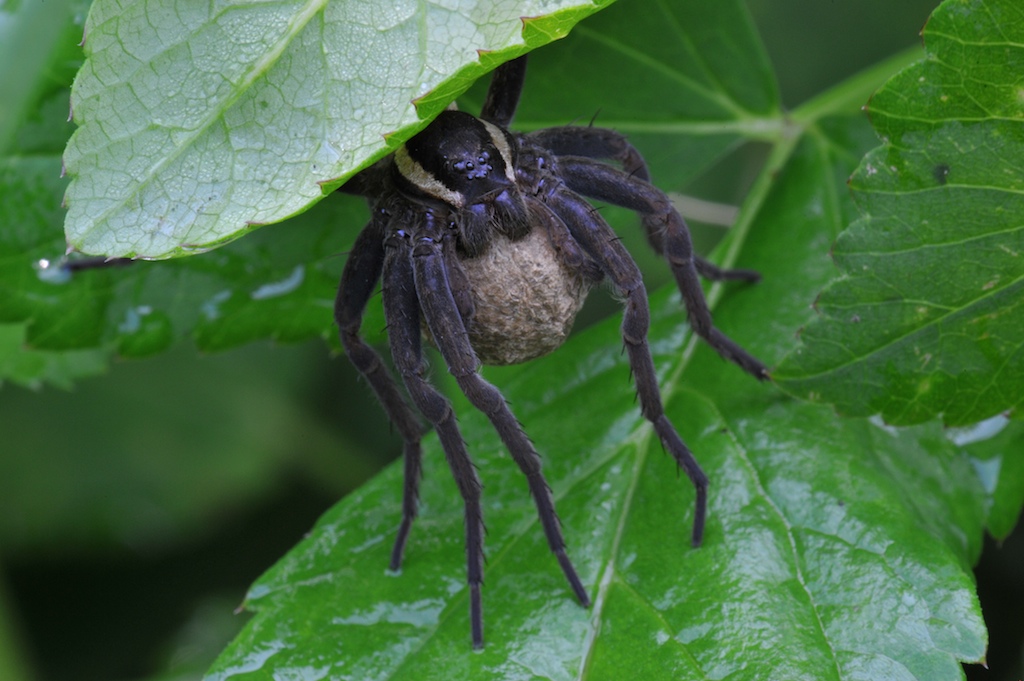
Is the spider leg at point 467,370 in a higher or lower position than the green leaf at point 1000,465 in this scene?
higher

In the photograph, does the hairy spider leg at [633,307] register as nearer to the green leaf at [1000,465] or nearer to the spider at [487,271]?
the spider at [487,271]

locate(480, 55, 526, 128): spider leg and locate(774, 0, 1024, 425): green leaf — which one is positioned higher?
locate(480, 55, 526, 128): spider leg

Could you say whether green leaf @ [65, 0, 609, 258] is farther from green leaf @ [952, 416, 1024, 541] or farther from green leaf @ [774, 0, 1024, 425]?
green leaf @ [952, 416, 1024, 541]

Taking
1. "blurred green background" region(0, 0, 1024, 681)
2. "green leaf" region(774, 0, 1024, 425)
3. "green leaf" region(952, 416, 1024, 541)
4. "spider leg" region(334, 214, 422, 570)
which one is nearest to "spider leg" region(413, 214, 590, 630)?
"spider leg" region(334, 214, 422, 570)

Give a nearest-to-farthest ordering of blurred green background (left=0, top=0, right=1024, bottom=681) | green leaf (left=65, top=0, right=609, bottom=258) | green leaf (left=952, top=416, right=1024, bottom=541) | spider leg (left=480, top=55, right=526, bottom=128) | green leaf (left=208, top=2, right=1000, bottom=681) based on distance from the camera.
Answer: green leaf (left=65, top=0, right=609, bottom=258) → green leaf (left=208, top=2, right=1000, bottom=681) → green leaf (left=952, top=416, right=1024, bottom=541) → spider leg (left=480, top=55, right=526, bottom=128) → blurred green background (left=0, top=0, right=1024, bottom=681)

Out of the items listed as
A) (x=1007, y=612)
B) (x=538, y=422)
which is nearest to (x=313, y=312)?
(x=538, y=422)

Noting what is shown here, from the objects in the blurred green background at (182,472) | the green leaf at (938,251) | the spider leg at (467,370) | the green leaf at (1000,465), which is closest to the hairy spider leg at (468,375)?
the spider leg at (467,370)

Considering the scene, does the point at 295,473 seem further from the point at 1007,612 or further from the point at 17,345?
the point at 1007,612
